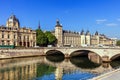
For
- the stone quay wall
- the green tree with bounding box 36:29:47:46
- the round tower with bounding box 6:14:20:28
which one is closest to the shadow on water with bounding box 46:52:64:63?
the stone quay wall

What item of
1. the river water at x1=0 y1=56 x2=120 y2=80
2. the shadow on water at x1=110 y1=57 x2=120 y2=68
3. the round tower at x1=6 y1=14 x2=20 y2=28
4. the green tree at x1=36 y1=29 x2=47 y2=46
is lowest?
the river water at x1=0 y1=56 x2=120 y2=80

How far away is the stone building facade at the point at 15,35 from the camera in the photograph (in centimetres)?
9520

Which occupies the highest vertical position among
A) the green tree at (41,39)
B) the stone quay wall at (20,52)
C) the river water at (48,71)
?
the green tree at (41,39)

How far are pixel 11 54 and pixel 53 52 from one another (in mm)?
22413

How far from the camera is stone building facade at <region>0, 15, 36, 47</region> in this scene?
312ft

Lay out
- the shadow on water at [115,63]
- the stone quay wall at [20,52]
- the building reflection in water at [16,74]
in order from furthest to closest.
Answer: the stone quay wall at [20,52]
the shadow on water at [115,63]
the building reflection in water at [16,74]

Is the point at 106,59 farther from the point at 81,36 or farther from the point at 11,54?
the point at 81,36

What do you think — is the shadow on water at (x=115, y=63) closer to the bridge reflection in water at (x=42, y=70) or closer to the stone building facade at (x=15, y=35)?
the bridge reflection in water at (x=42, y=70)

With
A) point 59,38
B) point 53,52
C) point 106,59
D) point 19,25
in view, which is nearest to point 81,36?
point 59,38

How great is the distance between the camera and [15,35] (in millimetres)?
99438

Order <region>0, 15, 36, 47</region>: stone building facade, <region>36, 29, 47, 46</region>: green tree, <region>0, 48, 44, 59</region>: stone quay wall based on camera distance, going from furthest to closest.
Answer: <region>36, 29, 47, 46</region>: green tree, <region>0, 15, 36, 47</region>: stone building facade, <region>0, 48, 44, 59</region>: stone quay wall

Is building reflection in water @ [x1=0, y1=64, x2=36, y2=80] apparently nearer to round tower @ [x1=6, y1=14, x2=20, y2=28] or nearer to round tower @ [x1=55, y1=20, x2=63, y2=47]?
round tower @ [x1=6, y1=14, x2=20, y2=28]

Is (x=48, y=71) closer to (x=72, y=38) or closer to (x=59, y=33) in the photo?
(x=59, y=33)

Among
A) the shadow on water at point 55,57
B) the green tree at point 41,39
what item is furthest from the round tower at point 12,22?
the shadow on water at point 55,57
